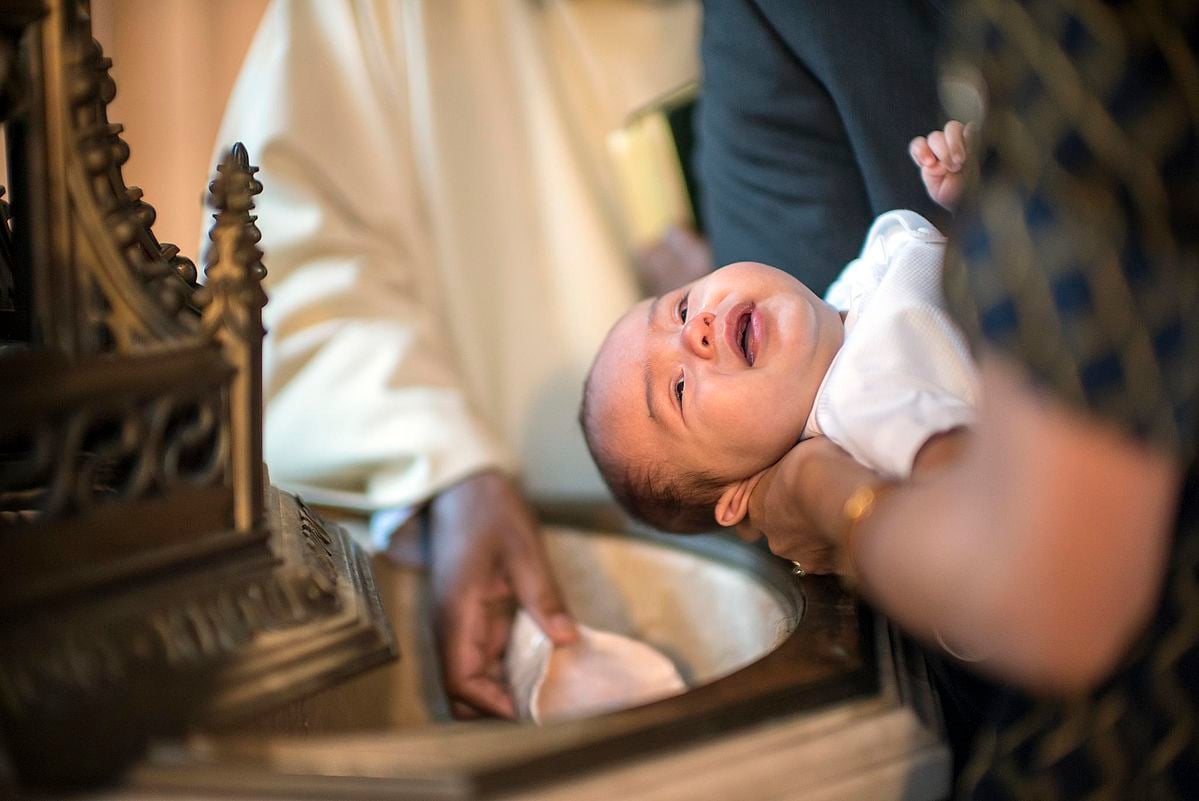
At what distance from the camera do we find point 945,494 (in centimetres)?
56

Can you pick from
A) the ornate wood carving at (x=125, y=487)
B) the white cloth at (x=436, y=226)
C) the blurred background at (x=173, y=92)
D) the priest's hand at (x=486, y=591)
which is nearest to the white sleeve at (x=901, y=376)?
the ornate wood carving at (x=125, y=487)

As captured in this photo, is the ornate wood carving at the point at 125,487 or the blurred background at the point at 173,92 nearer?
the ornate wood carving at the point at 125,487

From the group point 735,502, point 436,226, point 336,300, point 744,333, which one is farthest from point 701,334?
point 436,226

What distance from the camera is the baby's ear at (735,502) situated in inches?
40.9

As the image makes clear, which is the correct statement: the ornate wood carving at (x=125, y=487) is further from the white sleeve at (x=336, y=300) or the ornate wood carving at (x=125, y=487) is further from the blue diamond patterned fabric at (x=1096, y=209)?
the white sleeve at (x=336, y=300)

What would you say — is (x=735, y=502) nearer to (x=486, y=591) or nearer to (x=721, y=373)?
(x=721, y=373)

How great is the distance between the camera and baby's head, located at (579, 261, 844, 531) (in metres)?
0.98

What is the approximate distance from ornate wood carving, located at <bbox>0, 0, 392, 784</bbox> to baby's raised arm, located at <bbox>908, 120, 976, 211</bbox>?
1.91 ft

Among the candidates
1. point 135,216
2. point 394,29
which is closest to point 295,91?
point 394,29

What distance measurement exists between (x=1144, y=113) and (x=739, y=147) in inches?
33.1

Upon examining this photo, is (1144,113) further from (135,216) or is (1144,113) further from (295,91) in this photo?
(295,91)

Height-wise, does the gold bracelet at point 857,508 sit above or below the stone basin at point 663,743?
above

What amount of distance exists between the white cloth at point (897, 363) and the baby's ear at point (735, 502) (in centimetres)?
10

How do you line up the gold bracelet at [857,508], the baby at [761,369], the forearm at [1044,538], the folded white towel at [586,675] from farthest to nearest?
the folded white towel at [586,675] → the baby at [761,369] → the gold bracelet at [857,508] → the forearm at [1044,538]
